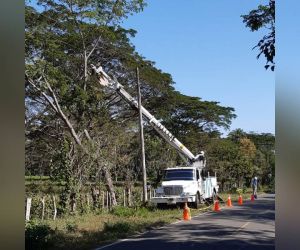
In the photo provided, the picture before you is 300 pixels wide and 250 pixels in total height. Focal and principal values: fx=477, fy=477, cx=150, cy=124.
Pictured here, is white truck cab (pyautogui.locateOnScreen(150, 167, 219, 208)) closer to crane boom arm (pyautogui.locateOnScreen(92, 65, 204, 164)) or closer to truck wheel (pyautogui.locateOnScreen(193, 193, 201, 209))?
truck wheel (pyautogui.locateOnScreen(193, 193, 201, 209))

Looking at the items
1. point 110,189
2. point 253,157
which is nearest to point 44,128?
point 110,189

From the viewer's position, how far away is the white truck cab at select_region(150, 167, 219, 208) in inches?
907

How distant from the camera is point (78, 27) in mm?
24484

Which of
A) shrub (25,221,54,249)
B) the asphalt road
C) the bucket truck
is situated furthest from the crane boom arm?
shrub (25,221,54,249)

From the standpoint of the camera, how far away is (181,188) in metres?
23.4

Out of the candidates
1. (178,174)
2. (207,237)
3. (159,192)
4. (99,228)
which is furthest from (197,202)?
(207,237)

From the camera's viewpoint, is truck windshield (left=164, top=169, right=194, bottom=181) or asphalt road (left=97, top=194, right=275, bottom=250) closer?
asphalt road (left=97, top=194, right=275, bottom=250)

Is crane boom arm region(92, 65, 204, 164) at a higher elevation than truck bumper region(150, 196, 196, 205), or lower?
higher

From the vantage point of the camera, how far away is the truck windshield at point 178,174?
2444 cm

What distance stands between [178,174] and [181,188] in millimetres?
1370

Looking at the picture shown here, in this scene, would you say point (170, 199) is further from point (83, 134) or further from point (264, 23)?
point (264, 23)

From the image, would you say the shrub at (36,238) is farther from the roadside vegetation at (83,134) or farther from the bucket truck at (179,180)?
the bucket truck at (179,180)

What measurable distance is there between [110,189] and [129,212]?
492 centimetres
